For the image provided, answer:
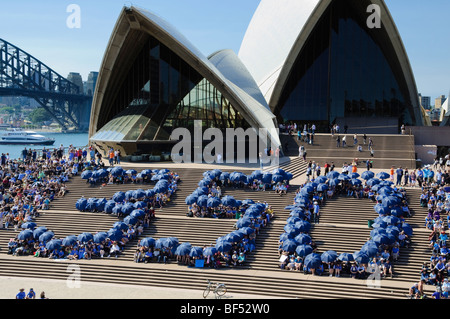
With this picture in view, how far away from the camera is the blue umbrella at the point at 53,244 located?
2385 centimetres

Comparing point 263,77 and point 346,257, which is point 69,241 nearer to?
point 346,257

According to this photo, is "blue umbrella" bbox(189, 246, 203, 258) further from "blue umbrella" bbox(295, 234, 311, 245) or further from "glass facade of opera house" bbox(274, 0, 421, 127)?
"glass facade of opera house" bbox(274, 0, 421, 127)

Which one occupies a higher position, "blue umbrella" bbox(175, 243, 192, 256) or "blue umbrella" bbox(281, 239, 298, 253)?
"blue umbrella" bbox(281, 239, 298, 253)

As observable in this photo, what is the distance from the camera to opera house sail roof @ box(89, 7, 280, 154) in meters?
39.2

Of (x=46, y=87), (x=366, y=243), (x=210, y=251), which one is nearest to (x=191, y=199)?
(x=210, y=251)

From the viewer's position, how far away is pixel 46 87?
146 m

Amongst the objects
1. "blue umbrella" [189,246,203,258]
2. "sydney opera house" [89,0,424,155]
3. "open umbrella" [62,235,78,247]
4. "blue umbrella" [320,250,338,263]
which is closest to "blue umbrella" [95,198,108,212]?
"open umbrella" [62,235,78,247]

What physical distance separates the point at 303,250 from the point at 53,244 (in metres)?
11.3

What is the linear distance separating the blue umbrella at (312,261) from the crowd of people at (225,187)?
19.8 feet

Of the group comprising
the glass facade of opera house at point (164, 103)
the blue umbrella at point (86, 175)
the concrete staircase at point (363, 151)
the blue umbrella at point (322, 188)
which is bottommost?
the blue umbrella at point (322, 188)

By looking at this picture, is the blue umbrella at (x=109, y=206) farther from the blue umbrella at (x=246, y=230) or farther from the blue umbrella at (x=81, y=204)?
the blue umbrella at (x=246, y=230)

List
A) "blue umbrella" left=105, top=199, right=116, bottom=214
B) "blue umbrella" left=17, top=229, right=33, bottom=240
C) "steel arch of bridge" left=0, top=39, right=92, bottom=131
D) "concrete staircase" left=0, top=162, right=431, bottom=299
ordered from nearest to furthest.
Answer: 1. "concrete staircase" left=0, top=162, right=431, bottom=299
2. "blue umbrella" left=17, top=229, right=33, bottom=240
3. "blue umbrella" left=105, top=199, right=116, bottom=214
4. "steel arch of bridge" left=0, top=39, right=92, bottom=131

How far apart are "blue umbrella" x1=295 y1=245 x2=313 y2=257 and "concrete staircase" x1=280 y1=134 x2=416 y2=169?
16.1 meters

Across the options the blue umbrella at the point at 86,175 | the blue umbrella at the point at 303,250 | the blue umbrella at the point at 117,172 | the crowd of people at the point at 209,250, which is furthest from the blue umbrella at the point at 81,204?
the blue umbrella at the point at 303,250
